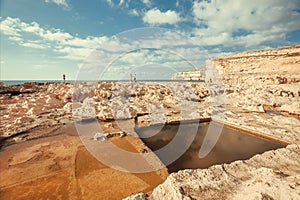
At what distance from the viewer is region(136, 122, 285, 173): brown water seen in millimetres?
5344

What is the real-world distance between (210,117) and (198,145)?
387 cm

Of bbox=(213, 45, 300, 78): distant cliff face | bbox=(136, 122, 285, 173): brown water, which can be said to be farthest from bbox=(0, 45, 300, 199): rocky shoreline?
bbox=(136, 122, 285, 173): brown water

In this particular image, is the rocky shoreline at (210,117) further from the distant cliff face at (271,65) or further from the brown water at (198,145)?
the brown water at (198,145)

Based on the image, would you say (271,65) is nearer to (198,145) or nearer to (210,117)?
(210,117)

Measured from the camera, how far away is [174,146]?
6.45 metres

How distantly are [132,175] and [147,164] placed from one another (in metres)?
0.62

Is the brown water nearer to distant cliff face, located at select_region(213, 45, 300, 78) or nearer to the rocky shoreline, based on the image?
the rocky shoreline

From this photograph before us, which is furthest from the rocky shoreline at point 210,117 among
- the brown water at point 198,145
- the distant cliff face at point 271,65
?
the brown water at point 198,145

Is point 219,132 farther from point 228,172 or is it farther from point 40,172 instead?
point 40,172

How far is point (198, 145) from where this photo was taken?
21.5 feet

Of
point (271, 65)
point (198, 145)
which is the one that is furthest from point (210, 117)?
point (271, 65)

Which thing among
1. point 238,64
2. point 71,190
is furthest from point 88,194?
point 238,64

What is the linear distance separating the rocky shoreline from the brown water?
25.6 inches

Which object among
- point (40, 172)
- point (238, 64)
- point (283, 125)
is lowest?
point (40, 172)
